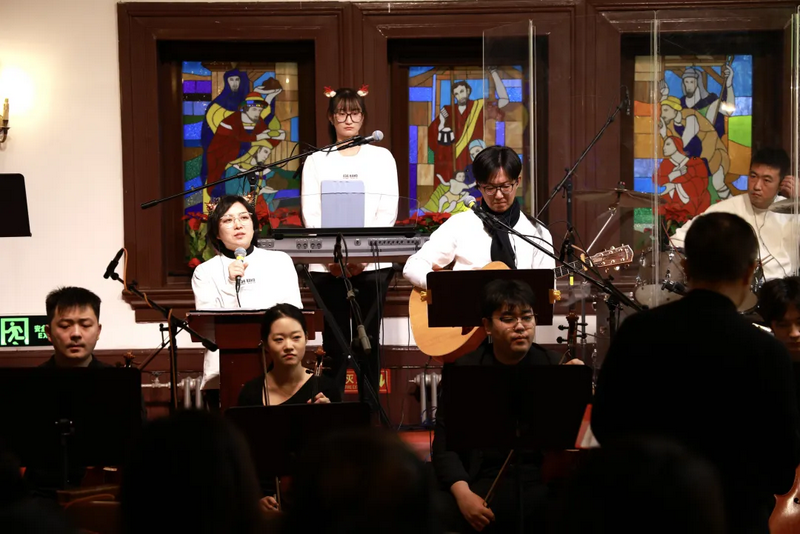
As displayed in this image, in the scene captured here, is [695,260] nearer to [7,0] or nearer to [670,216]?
[670,216]

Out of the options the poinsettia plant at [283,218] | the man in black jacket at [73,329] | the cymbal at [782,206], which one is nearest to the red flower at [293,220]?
the poinsettia plant at [283,218]

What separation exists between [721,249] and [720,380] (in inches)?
14.3

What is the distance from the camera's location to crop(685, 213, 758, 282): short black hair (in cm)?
264

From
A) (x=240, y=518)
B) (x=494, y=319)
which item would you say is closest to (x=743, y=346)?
(x=240, y=518)

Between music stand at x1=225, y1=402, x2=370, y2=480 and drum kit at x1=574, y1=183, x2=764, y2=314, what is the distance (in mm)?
2496

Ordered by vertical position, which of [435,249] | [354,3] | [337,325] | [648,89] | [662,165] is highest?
[354,3]

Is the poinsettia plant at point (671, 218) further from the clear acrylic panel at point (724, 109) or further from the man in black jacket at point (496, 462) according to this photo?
the man in black jacket at point (496, 462)

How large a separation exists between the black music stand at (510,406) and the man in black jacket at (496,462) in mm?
76

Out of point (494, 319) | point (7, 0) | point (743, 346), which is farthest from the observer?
point (7, 0)

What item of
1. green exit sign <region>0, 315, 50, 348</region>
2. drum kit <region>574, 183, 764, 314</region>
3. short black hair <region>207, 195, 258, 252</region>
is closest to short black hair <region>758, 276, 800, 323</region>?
drum kit <region>574, 183, 764, 314</region>

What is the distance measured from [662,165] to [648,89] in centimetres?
101

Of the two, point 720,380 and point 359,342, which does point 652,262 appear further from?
point 720,380

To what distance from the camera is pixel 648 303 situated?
6.25m

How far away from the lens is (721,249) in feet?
8.68
